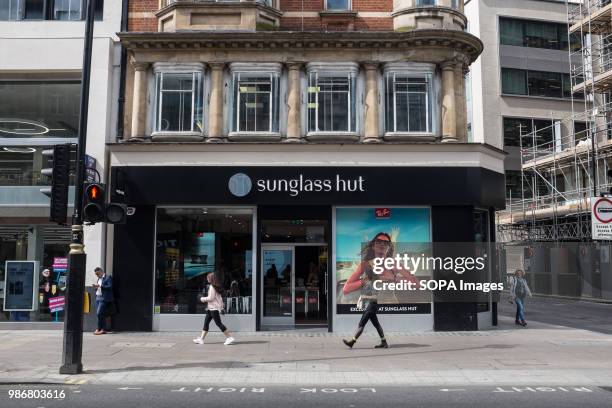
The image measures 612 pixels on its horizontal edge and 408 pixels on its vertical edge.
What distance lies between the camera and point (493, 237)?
57.0 ft

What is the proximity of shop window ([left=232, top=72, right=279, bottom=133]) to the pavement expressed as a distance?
569cm

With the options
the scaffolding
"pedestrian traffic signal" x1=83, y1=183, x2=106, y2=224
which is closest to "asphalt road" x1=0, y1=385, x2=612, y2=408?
"pedestrian traffic signal" x1=83, y1=183, x2=106, y2=224

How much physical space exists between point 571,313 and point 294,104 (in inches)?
542

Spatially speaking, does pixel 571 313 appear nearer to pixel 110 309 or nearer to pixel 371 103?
pixel 371 103

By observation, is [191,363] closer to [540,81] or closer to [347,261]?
Answer: [347,261]

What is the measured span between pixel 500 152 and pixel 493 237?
254cm

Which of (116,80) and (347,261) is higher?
(116,80)

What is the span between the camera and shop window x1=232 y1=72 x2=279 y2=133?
16.1m

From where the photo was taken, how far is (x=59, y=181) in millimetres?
9984

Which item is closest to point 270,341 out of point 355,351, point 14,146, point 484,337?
point 355,351

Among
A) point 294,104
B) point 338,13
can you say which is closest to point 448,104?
point 338,13

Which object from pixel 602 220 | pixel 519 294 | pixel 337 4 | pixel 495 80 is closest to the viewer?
pixel 602 220

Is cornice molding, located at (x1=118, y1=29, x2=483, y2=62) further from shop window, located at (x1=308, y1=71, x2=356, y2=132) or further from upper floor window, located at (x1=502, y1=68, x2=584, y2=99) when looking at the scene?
upper floor window, located at (x1=502, y1=68, x2=584, y2=99)

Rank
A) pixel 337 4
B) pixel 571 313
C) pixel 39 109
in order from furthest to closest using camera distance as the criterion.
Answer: pixel 571 313, pixel 337 4, pixel 39 109
